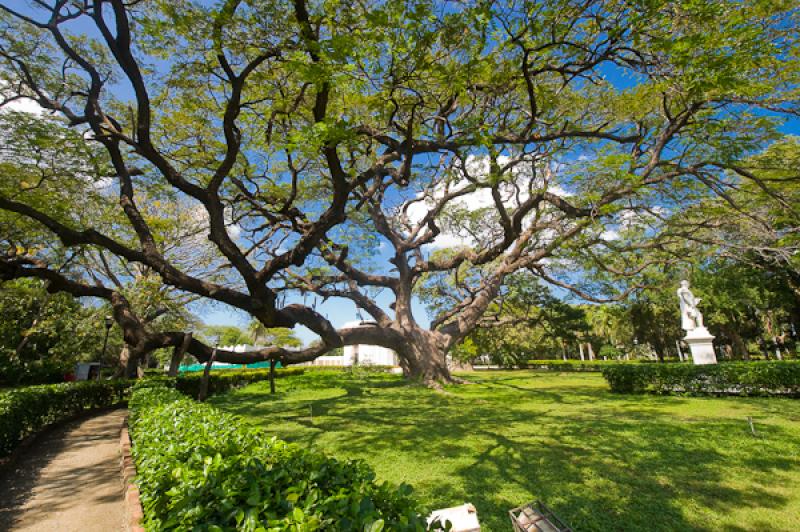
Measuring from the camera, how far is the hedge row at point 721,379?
974cm

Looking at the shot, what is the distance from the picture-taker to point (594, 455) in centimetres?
524

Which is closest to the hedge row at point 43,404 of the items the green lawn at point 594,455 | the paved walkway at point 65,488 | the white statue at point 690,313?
the paved walkway at point 65,488

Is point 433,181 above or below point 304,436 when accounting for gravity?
above

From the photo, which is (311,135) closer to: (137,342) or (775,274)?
(137,342)

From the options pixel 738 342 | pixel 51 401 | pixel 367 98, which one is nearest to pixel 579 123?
pixel 367 98

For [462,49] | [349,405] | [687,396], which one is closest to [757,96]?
[462,49]

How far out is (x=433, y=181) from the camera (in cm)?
1291

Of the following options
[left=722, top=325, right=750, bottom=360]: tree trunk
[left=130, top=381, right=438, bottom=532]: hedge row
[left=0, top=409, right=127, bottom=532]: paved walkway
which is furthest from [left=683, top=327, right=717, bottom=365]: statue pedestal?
[left=722, top=325, right=750, bottom=360]: tree trunk

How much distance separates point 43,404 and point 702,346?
19.2 meters

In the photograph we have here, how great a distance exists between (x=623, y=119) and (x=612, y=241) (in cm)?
527

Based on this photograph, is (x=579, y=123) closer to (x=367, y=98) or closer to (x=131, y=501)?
(x=367, y=98)

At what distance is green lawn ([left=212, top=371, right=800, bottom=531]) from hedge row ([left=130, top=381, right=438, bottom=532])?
2121 mm

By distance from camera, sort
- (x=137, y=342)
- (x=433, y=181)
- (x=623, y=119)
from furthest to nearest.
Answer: (x=433, y=181), (x=623, y=119), (x=137, y=342)

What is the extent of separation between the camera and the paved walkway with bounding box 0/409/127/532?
13.3ft
